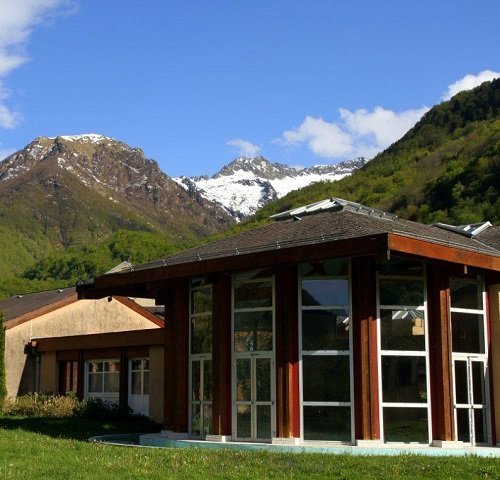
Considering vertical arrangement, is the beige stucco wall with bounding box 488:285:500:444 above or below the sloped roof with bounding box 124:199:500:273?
below

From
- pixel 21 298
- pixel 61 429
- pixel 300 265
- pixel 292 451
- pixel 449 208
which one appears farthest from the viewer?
pixel 449 208

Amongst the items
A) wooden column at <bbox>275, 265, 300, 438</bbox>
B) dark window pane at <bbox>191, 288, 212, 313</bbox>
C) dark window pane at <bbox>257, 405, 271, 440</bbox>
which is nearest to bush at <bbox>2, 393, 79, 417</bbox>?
dark window pane at <bbox>191, 288, 212, 313</bbox>

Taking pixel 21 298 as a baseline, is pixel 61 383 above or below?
below

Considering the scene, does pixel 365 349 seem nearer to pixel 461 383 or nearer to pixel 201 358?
pixel 461 383

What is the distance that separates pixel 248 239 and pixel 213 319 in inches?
102

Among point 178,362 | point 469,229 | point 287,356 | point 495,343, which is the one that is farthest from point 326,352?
point 469,229

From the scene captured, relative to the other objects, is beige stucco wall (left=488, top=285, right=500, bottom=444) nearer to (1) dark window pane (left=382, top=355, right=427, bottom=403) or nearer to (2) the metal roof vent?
(1) dark window pane (left=382, top=355, right=427, bottom=403)

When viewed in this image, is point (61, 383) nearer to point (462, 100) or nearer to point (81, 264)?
point (81, 264)

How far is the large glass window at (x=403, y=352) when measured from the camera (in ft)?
59.2

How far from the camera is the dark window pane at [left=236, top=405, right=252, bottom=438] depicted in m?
19.2

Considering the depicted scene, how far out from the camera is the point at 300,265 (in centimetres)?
1884

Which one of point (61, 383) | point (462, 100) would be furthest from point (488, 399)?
point (462, 100)

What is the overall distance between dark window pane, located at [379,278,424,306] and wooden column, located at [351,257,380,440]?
305 millimetres

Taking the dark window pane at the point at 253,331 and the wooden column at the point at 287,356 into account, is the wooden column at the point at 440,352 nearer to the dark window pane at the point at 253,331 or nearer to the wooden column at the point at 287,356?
the wooden column at the point at 287,356
